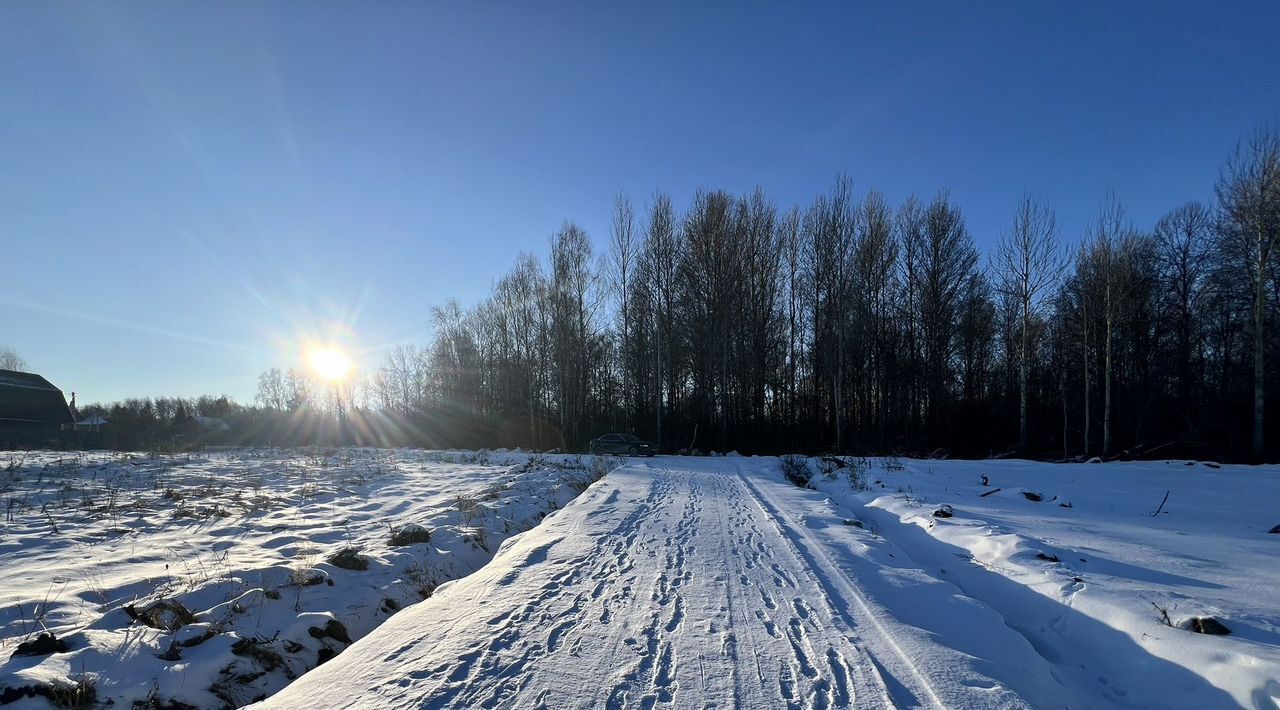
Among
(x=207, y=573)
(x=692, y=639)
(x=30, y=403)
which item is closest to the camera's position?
(x=692, y=639)

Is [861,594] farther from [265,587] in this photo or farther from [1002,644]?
[265,587]

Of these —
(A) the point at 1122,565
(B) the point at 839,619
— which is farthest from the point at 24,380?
(A) the point at 1122,565

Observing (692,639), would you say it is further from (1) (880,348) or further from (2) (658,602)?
(1) (880,348)

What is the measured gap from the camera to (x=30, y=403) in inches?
1666

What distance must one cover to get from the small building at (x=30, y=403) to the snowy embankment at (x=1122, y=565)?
57476mm

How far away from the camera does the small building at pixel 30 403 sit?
1586 inches

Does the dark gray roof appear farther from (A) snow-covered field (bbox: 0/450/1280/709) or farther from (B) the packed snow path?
(B) the packed snow path

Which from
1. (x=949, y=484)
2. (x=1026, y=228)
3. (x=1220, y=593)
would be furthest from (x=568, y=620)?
(x=1026, y=228)

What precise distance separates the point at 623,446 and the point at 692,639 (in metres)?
27.3

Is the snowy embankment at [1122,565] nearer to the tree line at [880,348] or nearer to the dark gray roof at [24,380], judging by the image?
the tree line at [880,348]

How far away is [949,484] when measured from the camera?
520 inches

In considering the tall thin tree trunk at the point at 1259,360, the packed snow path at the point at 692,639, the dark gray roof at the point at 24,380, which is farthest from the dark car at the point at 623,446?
the dark gray roof at the point at 24,380

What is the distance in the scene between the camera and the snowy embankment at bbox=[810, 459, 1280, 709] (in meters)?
3.75

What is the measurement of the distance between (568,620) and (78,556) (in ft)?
21.6
